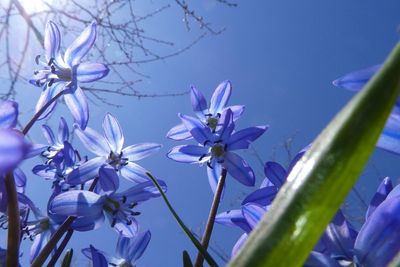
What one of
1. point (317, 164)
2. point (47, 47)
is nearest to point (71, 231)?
point (47, 47)

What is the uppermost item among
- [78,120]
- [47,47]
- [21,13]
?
[21,13]

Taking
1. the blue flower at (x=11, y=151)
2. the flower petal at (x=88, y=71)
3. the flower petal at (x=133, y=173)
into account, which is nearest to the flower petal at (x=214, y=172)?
the flower petal at (x=133, y=173)

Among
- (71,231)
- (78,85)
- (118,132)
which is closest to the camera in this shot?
(71,231)

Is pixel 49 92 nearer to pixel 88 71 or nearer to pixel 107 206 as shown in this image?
pixel 88 71

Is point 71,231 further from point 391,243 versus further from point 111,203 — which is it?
point 391,243

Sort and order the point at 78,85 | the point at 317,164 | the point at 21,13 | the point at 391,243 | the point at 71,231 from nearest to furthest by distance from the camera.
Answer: the point at 317,164, the point at 391,243, the point at 71,231, the point at 78,85, the point at 21,13

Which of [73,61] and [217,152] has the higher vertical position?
[73,61]
